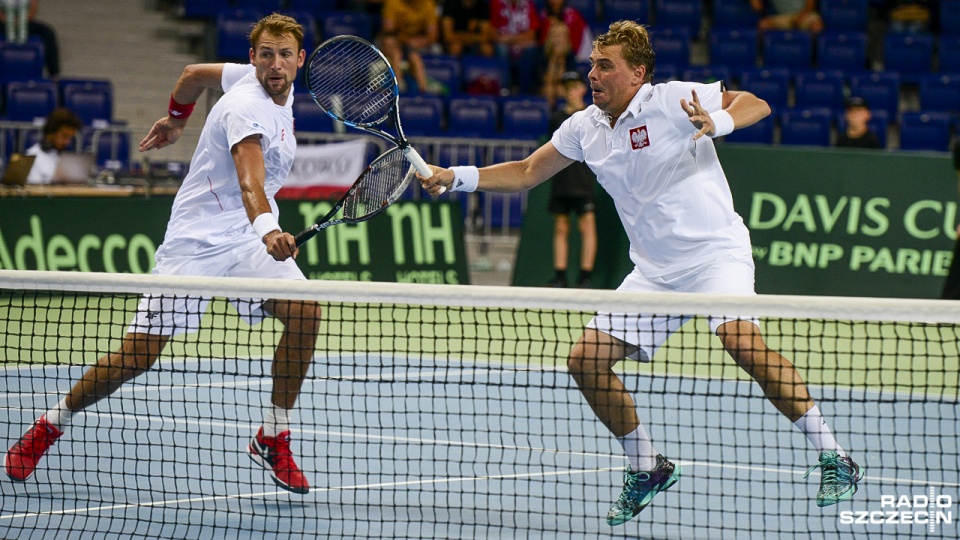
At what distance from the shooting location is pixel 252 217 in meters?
4.89

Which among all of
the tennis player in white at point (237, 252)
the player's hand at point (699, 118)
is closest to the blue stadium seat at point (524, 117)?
the tennis player in white at point (237, 252)

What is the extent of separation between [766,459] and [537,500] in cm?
130

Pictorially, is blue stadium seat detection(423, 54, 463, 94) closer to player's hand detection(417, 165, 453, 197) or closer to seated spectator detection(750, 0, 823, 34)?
seated spectator detection(750, 0, 823, 34)

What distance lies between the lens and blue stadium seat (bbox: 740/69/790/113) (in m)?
15.8

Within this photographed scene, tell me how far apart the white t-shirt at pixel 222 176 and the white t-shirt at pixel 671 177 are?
1.33m

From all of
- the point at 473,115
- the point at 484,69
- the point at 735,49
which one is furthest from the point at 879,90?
the point at 473,115

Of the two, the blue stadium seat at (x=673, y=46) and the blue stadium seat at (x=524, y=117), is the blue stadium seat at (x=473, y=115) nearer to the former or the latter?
the blue stadium seat at (x=524, y=117)

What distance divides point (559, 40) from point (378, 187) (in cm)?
1015

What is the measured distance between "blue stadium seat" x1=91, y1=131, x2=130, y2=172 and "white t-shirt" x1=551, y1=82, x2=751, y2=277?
317 inches

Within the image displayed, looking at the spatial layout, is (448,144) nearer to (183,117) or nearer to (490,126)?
(490,126)

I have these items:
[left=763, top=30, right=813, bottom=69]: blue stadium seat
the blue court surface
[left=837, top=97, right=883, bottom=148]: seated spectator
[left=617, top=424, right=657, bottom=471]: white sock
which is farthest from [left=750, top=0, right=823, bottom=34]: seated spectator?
[left=617, top=424, right=657, bottom=471]: white sock

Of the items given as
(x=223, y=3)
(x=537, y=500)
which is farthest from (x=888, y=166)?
(x=223, y=3)

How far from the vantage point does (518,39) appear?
1619 cm

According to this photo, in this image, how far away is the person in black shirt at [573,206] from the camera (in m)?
11.0
